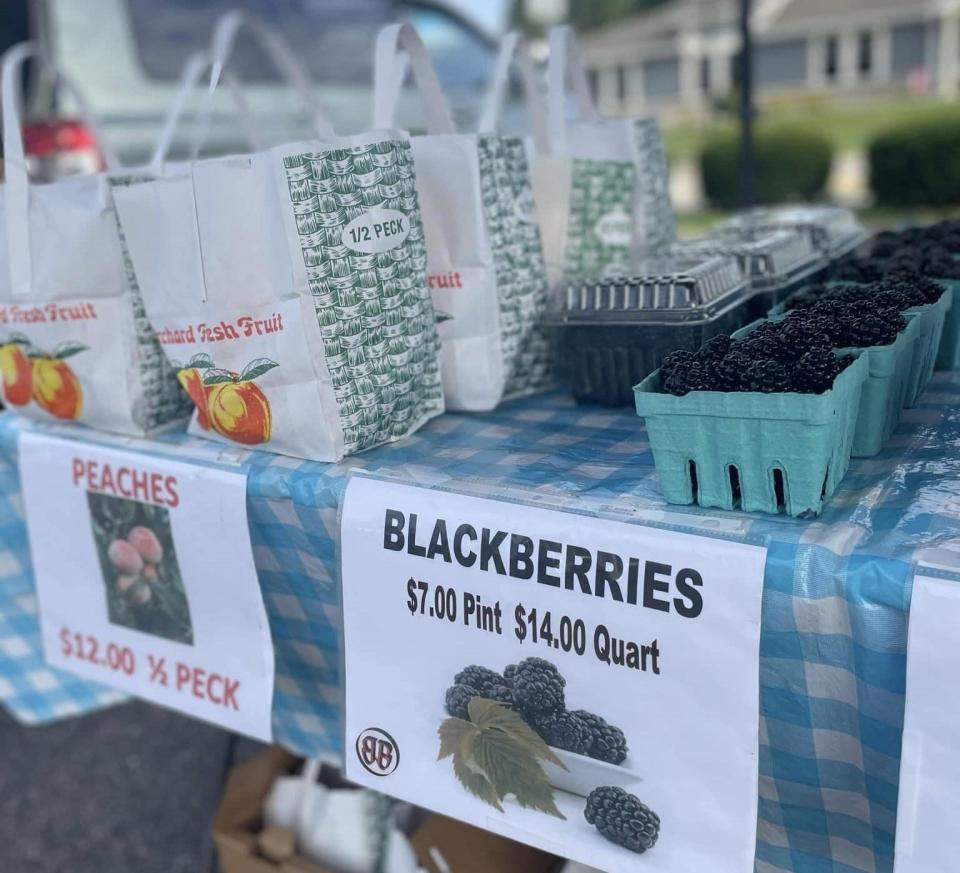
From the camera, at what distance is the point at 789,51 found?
78.9 feet

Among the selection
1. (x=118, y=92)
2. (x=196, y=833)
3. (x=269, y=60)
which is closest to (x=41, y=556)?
(x=196, y=833)

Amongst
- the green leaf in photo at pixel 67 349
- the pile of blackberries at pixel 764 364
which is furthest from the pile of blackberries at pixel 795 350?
the green leaf in photo at pixel 67 349

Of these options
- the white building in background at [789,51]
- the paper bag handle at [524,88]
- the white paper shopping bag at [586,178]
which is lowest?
the white paper shopping bag at [586,178]

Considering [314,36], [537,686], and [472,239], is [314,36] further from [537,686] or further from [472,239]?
[537,686]

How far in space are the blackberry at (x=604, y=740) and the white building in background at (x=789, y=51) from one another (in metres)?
22.1

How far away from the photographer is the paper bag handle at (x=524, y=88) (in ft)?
4.65

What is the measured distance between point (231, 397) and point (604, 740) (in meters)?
0.60

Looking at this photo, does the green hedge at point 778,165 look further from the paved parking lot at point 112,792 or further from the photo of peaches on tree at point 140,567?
the photo of peaches on tree at point 140,567

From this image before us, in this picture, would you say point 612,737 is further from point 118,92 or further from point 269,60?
point 269,60

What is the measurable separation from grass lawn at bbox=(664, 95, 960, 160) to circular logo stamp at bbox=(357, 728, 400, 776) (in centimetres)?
1423

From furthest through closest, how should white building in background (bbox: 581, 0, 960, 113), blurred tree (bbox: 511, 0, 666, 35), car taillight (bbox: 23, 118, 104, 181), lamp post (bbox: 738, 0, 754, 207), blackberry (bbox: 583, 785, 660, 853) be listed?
1. blurred tree (bbox: 511, 0, 666, 35)
2. white building in background (bbox: 581, 0, 960, 113)
3. car taillight (bbox: 23, 118, 104, 181)
4. lamp post (bbox: 738, 0, 754, 207)
5. blackberry (bbox: 583, 785, 660, 853)

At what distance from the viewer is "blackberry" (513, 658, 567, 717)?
3.15ft

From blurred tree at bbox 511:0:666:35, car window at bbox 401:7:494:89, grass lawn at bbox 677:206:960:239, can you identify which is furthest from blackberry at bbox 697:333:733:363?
blurred tree at bbox 511:0:666:35

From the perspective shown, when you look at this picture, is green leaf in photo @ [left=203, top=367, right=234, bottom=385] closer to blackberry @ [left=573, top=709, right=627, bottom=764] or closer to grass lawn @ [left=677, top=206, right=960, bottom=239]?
blackberry @ [left=573, top=709, right=627, bottom=764]
